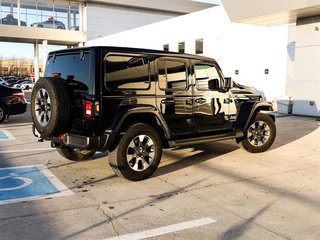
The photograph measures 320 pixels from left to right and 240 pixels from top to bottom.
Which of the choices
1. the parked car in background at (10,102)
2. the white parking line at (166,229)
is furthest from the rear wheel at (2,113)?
the white parking line at (166,229)

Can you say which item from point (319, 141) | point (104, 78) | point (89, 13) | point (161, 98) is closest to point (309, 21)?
point (319, 141)

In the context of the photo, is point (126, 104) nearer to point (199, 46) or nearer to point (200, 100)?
point (200, 100)

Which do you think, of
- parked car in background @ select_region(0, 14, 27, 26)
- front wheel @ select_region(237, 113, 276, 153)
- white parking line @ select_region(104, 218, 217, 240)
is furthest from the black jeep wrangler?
parked car in background @ select_region(0, 14, 27, 26)

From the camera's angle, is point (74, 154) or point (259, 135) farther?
point (259, 135)

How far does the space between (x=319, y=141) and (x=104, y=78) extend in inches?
257

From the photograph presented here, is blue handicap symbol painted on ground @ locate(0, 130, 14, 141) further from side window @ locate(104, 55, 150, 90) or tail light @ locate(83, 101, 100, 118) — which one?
side window @ locate(104, 55, 150, 90)

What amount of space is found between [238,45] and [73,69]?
53.9ft

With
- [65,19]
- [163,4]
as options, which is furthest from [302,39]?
[163,4]

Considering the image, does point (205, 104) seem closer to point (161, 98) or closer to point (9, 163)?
point (161, 98)

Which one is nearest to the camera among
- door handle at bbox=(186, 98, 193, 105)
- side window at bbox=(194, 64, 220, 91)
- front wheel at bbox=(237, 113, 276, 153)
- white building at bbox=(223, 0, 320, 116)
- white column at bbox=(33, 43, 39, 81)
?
door handle at bbox=(186, 98, 193, 105)

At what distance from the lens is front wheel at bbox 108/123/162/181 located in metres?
5.70

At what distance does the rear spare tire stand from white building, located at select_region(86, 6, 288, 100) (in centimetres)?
1487

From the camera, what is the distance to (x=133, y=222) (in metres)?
4.28

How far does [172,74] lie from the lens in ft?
21.2
